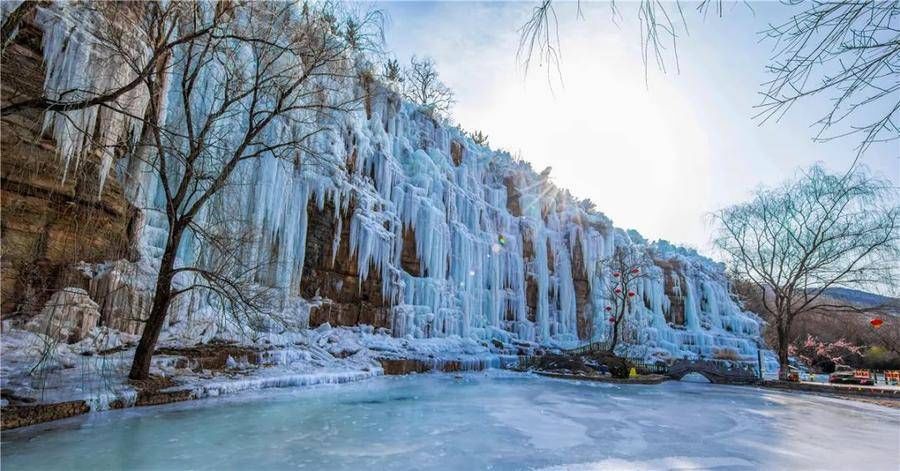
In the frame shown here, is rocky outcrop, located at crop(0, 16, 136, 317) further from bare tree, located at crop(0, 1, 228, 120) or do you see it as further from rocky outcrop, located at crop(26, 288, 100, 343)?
bare tree, located at crop(0, 1, 228, 120)

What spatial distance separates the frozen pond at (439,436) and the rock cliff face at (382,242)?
169 cm

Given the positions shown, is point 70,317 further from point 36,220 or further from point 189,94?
point 189,94

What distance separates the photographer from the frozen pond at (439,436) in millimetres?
4016

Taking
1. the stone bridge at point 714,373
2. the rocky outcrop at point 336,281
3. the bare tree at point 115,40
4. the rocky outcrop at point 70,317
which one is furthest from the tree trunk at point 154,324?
the stone bridge at point 714,373

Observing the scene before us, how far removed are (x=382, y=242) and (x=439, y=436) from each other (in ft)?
38.1

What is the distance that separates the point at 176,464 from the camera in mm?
3727

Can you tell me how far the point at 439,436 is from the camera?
17.7ft

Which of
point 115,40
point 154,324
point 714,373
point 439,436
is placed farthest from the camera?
point 714,373

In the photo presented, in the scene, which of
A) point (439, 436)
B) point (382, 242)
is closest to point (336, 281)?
point (382, 242)

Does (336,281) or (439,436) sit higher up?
(336,281)

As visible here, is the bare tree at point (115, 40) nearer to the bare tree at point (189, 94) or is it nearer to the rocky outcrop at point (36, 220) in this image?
the bare tree at point (189, 94)

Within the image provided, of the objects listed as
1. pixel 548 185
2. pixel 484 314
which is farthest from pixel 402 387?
pixel 548 185

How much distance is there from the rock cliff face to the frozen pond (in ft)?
5.56

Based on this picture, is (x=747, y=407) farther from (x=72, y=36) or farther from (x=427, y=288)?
(x=72, y=36)
